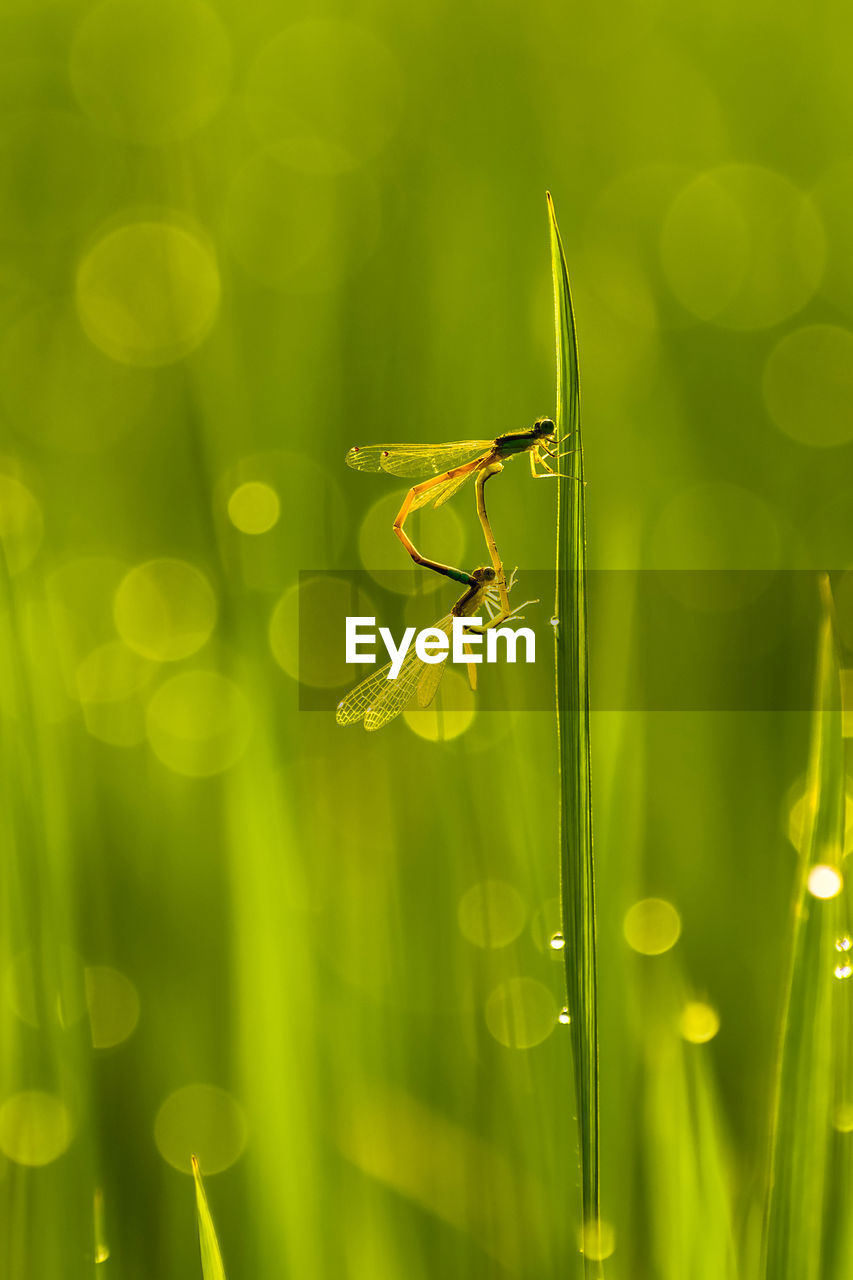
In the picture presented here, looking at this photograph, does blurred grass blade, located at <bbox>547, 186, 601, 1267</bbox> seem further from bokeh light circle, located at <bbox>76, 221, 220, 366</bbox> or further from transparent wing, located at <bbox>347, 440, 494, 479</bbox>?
bokeh light circle, located at <bbox>76, 221, 220, 366</bbox>

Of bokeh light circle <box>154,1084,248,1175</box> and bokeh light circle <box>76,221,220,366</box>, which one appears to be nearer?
bokeh light circle <box>154,1084,248,1175</box>

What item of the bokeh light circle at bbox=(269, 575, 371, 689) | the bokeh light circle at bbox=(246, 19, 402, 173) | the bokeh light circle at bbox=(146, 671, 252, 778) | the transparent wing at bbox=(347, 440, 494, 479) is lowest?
the bokeh light circle at bbox=(146, 671, 252, 778)

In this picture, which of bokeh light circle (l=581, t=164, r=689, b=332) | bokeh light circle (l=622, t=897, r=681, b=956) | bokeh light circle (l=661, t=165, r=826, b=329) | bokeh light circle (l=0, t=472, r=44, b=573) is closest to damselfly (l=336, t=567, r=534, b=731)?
bokeh light circle (l=622, t=897, r=681, b=956)

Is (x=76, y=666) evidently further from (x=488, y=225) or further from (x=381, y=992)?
(x=488, y=225)

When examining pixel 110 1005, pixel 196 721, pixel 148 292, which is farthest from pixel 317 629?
pixel 148 292

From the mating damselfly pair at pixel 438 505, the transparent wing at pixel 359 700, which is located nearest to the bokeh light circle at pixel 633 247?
the mating damselfly pair at pixel 438 505

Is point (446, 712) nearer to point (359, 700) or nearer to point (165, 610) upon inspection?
point (359, 700)

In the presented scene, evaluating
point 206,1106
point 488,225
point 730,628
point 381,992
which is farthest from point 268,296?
point 206,1106
